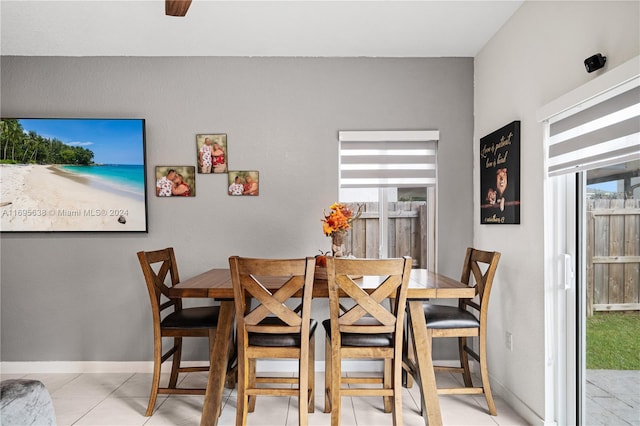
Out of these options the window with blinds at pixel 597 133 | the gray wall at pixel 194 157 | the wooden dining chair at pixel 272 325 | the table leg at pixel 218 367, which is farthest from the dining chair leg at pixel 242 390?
the window with blinds at pixel 597 133

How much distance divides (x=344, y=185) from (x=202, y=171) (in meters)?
1.17

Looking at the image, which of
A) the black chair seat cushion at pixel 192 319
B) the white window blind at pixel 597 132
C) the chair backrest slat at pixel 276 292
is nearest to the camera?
the white window blind at pixel 597 132

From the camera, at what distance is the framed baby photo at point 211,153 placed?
11.3 feet

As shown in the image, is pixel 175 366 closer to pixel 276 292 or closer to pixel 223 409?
pixel 223 409

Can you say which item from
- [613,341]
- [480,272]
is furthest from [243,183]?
[613,341]

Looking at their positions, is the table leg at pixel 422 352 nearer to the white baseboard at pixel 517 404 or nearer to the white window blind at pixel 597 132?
the white baseboard at pixel 517 404

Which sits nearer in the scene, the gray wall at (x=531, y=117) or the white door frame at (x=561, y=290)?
the gray wall at (x=531, y=117)

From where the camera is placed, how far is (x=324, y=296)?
2.36m

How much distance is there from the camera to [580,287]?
2.24m

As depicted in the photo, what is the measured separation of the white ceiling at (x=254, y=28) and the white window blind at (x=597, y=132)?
0.97 m

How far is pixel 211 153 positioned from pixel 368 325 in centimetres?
196

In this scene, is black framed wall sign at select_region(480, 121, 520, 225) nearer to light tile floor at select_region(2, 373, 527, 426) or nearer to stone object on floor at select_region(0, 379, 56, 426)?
light tile floor at select_region(2, 373, 527, 426)

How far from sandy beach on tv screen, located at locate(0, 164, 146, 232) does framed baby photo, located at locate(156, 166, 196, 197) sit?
21 centimetres

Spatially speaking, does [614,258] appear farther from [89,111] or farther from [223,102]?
[89,111]
